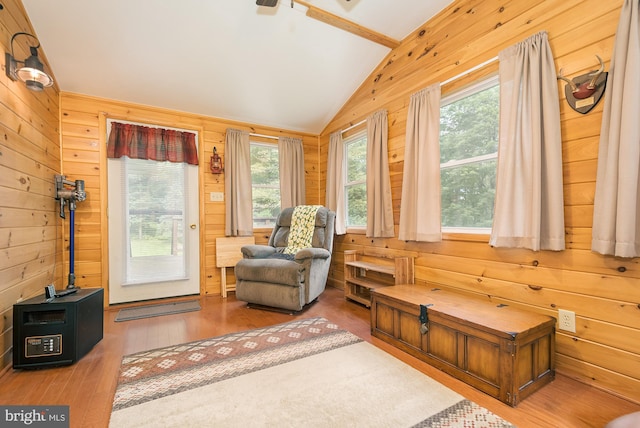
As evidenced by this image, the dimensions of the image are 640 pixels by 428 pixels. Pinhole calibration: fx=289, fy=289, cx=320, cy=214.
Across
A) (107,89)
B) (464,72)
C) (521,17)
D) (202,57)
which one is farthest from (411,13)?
(107,89)

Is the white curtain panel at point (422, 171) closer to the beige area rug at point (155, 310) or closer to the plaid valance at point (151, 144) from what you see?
the beige area rug at point (155, 310)

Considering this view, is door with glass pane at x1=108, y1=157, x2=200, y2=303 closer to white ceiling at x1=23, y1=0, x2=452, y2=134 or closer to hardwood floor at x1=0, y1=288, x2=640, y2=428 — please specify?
hardwood floor at x1=0, y1=288, x2=640, y2=428

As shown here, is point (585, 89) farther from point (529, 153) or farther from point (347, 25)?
point (347, 25)

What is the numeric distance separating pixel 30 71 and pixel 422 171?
2887 millimetres

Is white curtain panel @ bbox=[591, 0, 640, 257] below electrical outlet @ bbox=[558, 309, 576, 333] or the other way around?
the other way around

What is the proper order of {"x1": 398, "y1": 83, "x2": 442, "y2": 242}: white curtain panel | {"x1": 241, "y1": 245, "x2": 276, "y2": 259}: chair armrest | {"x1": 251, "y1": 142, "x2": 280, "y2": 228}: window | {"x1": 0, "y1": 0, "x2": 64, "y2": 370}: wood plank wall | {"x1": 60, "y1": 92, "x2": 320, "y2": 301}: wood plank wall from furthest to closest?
{"x1": 251, "y1": 142, "x2": 280, "y2": 228}: window < {"x1": 241, "y1": 245, "x2": 276, "y2": 259}: chair armrest < {"x1": 60, "y1": 92, "x2": 320, "y2": 301}: wood plank wall < {"x1": 398, "y1": 83, "x2": 442, "y2": 242}: white curtain panel < {"x1": 0, "y1": 0, "x2": 64, "y2": 370}: wood plank wall

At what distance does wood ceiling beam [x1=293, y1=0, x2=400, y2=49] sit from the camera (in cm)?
238

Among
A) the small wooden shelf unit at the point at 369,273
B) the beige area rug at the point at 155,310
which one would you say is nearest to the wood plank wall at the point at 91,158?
the beige area rug at the point at 155,310

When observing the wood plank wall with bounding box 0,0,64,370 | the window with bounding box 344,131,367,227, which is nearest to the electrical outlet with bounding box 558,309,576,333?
the window with bounding box 344,131,367,227

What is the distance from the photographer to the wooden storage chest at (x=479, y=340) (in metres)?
1.47

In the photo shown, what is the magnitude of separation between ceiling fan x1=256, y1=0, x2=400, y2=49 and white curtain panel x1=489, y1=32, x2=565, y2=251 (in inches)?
47.3

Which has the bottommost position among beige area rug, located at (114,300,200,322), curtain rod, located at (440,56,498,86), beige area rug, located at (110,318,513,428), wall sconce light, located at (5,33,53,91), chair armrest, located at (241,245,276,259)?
beige area rug, located at (114,300,200,322)

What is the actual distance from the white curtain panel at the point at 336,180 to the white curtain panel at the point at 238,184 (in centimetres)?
107

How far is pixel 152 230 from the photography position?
3.32m
